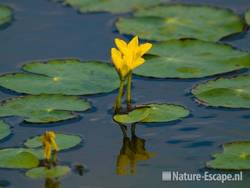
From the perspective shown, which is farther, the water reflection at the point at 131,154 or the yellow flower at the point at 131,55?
the yellow flower at the point at 131,55

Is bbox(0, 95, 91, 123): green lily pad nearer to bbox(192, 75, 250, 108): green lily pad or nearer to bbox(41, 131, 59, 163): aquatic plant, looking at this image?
bbox(41, 131, 59, 163): aquatic plant

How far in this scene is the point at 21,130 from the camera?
4.77 metres

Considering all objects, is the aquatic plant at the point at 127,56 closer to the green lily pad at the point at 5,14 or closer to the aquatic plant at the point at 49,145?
the aquatic plant at the point at 49,145

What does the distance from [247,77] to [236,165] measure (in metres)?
1.00

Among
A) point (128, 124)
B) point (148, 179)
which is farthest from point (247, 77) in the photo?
point (148, 179)

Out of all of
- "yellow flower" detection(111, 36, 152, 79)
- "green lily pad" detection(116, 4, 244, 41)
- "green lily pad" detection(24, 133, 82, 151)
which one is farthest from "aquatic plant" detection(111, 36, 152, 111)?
"green lily pad" detection(116, 4, 244, 41)

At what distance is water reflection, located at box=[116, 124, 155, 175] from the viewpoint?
14.5 feet

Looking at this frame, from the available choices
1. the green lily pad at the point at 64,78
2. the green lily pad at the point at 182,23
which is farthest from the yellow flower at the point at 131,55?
the green lily pad at the point at 182,23

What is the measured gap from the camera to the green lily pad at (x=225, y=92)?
497 centimetres

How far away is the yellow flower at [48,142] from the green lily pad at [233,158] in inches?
28.4

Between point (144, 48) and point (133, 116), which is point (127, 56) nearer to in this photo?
point (144, 48)

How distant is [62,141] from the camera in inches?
180

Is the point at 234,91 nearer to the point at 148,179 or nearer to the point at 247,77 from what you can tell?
the point at 247,77

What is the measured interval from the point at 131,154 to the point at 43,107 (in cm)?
60
